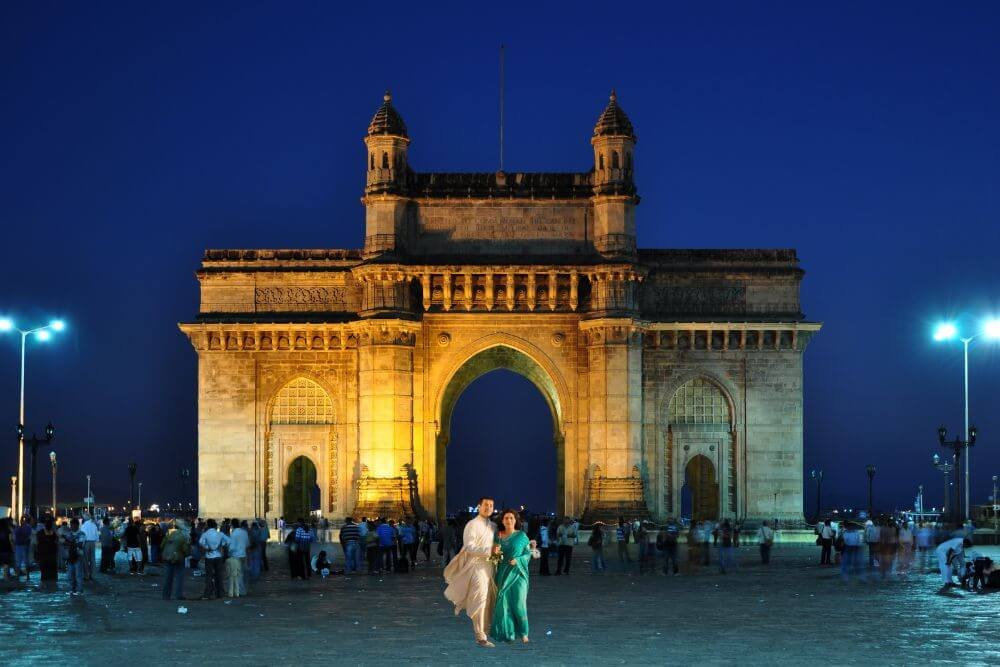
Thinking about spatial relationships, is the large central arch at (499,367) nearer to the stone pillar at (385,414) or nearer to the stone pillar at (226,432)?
the stone pillar at (385,414)

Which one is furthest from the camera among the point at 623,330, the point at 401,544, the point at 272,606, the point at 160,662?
the point at 623,330

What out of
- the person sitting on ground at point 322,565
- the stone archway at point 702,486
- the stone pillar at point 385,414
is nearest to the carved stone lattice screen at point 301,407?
the stone pillar at point 385,414

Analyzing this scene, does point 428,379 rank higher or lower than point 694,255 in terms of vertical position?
lower

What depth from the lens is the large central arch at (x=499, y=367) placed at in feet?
171

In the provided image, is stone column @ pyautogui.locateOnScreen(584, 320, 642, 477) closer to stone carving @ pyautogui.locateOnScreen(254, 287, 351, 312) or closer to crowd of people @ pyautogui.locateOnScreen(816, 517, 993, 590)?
→ stone carving @ pyautogui.locateOnScreen(254, 287, 351, 312)

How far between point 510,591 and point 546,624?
3.04 meters

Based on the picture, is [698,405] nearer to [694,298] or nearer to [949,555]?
[694,298]

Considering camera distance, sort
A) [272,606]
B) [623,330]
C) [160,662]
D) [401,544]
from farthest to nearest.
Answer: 1. [623,330]
2. [401,544]
3. [272,606]
4. [160,662]

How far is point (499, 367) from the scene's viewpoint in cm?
5694

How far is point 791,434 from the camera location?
5331 centimetres

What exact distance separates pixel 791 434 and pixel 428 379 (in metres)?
13.2

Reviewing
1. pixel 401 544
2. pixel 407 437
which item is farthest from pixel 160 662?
pixel 407 437

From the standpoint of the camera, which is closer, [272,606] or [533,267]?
[272,606]

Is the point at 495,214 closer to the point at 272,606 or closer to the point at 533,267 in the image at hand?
the point at 533,267
